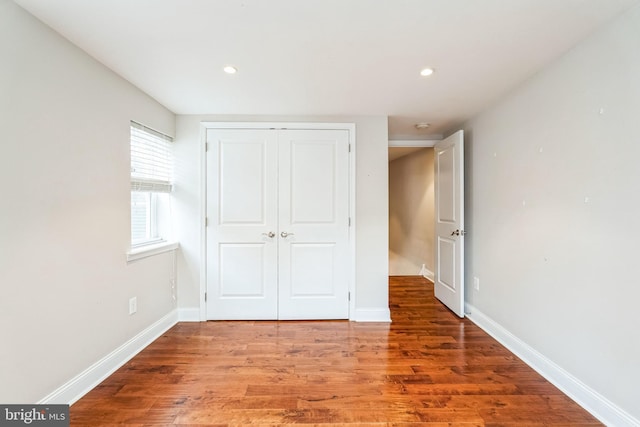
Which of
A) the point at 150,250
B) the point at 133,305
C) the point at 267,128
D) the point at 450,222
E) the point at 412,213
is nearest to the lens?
the point at 133,305

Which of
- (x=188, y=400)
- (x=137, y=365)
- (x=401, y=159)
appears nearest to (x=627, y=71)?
(x=188, y=400)

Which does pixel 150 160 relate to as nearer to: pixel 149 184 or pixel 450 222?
pixel 149 184

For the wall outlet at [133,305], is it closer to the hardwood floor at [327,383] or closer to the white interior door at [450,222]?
the hardwood floor at [327,383]

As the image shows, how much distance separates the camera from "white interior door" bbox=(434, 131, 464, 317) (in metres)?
3.03

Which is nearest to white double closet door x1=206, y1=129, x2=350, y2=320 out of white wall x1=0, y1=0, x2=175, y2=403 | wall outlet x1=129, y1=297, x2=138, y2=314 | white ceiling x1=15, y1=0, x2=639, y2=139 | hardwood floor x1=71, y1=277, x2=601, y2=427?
hardwood floor x1=71, y1=277, x2=601, y2=427

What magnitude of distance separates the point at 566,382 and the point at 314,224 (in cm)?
226

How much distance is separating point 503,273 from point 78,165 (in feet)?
11.1

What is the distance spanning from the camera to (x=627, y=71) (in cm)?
147

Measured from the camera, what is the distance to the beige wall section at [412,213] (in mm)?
4793

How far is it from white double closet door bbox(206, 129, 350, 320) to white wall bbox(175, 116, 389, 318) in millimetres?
129

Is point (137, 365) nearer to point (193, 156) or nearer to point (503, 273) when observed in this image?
point (193, 156)

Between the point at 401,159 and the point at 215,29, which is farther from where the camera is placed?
the point at 401,159

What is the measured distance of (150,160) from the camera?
2637 millimetres

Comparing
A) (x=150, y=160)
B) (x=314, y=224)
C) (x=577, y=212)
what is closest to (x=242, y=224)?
(x=314, y=224)
